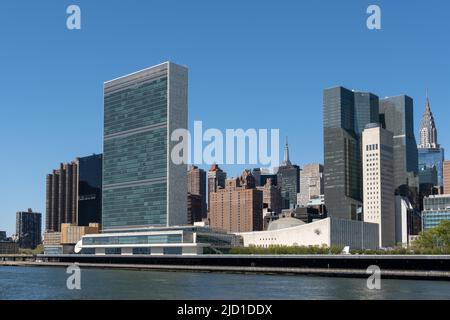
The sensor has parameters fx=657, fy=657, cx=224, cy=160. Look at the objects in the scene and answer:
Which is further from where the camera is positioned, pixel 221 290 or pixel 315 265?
pixel 315 265

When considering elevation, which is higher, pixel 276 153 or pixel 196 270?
pixel 276 153

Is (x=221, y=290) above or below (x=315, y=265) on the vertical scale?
above

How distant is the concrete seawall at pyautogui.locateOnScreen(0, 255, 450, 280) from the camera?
403 ft

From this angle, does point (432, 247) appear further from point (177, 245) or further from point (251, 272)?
point (177, 245)

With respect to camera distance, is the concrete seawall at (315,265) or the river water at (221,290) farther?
the concrete seawall at (315,265)

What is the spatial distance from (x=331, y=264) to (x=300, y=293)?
68421 millimetres

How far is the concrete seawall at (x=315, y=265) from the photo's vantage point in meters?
123

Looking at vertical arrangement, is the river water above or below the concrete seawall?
above

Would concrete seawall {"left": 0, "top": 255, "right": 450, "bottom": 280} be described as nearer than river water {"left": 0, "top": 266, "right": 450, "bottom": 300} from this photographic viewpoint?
No

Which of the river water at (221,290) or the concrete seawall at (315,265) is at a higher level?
the river water at (221,290)

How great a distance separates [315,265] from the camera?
14762 cm
